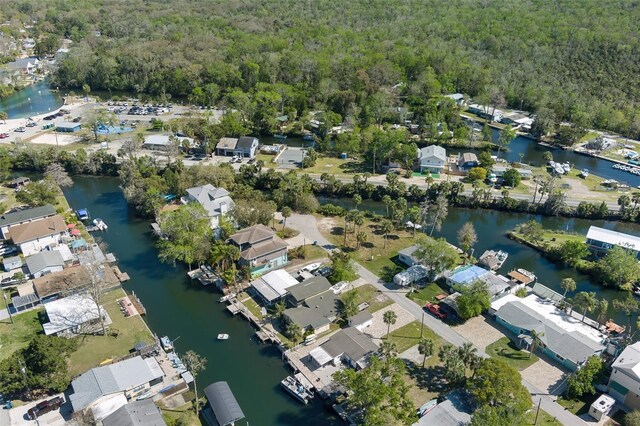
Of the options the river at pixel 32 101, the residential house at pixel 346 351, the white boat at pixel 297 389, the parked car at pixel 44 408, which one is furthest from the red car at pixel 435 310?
the river at pixel 32 101

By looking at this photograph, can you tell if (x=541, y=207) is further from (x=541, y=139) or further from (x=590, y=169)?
(x=541, y=139)

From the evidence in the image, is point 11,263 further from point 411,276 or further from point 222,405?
point 411,276

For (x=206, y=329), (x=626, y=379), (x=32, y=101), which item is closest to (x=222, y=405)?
(x=206, y=329)

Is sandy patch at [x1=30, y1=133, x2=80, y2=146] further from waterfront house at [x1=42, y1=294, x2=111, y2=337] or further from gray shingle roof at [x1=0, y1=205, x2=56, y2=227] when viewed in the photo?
waterfront house at [x1=42, y1=294, x2=111, y2=337]

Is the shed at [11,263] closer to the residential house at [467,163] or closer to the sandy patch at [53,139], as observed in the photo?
the sandy patch at [53,139]

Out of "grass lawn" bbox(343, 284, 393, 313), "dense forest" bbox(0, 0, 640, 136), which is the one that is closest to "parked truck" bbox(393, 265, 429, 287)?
"grass lawn" bbox(343, 284, 393, 313)

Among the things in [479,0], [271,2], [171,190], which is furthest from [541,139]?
[271,2]

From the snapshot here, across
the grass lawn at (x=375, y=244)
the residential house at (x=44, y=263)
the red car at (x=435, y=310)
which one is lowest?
the red car at (x=435, y=310)
